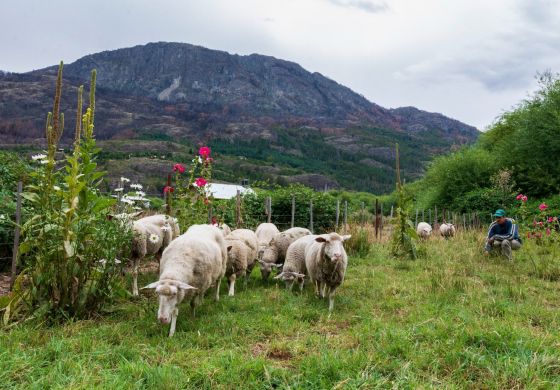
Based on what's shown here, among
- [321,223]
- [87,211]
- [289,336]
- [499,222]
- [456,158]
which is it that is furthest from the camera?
[456,158]

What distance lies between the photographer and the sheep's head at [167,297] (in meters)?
5.34

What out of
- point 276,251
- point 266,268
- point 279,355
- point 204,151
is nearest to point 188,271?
point 279,355

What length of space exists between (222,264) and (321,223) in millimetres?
11428

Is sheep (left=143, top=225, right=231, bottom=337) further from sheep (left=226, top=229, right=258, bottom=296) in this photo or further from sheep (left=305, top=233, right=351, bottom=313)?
sheep (left=305, top=233, right=351, bottom=313)

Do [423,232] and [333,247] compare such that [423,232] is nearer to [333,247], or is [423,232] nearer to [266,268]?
[266,268]

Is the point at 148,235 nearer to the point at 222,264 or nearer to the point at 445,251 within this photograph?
the point at 222,264

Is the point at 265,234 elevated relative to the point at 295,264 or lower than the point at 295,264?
elevated

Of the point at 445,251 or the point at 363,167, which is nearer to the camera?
the point at 445,251

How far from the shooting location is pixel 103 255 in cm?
607

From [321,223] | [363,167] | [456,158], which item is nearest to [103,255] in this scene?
[321,223]

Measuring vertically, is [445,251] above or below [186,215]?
below

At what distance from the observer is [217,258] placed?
6.99 m

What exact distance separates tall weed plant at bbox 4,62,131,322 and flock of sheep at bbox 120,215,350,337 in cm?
94

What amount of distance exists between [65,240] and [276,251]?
16.9 ft
